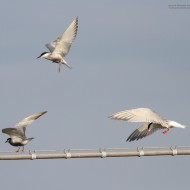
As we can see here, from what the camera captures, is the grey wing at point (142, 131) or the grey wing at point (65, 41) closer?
the grey wing at point (142, 131)

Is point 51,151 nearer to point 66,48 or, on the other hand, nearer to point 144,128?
point 144,128

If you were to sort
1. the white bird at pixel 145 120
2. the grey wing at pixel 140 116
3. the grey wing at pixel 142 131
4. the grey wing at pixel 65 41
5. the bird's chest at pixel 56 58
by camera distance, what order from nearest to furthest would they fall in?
the grey wing at pixel 140 116
the white bird at pixel 145 120
the grey wing at pixel 142 131
the grey wing at pixel 65 41
the bird's chest at pixel 56 58

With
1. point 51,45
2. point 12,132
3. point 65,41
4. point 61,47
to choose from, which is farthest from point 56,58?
point 12,132

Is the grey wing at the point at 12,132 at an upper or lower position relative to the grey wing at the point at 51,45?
lower

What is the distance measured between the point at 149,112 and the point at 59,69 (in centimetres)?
913

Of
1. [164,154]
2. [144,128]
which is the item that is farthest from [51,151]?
[144,128]

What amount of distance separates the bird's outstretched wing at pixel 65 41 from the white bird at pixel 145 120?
8283 mm

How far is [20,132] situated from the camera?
45406 millimetres

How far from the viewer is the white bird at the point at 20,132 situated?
149ft

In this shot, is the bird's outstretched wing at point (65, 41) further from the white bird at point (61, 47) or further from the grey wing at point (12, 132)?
the grey wing at point (12, 132)

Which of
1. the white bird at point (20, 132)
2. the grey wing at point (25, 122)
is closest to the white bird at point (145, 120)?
the white bird at point (20, 132)

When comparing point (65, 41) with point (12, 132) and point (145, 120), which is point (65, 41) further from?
point (145, 120)

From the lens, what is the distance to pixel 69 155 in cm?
4078

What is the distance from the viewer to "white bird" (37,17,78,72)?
175 ft
